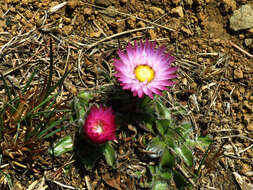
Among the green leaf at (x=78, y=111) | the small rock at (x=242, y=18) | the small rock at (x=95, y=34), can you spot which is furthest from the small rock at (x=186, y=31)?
the green leaf at (x=78, y=111)

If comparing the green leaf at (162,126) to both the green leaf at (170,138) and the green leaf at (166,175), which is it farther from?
the green leaf at (166,175)

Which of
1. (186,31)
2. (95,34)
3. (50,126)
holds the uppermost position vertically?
(95,34)

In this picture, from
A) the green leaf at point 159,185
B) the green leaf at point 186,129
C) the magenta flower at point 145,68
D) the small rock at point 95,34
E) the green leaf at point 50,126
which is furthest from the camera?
the small rock at point 95,34

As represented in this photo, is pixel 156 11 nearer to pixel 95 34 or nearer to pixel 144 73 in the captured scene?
pixel 95 34

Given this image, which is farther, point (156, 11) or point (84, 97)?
point (156, 11)

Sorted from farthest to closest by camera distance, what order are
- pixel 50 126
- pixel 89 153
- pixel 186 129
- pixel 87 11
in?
pixel 87 11
pixel 186 129
pixel 89 153
pixel 50 126

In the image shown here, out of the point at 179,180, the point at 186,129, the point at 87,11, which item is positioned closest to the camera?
the point at 179,180

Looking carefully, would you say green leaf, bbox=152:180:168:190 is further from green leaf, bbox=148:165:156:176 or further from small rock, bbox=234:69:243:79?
small rock, bbox=234:69:243:79

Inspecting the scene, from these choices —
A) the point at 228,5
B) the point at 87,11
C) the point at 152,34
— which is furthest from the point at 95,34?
the point at 228,5
